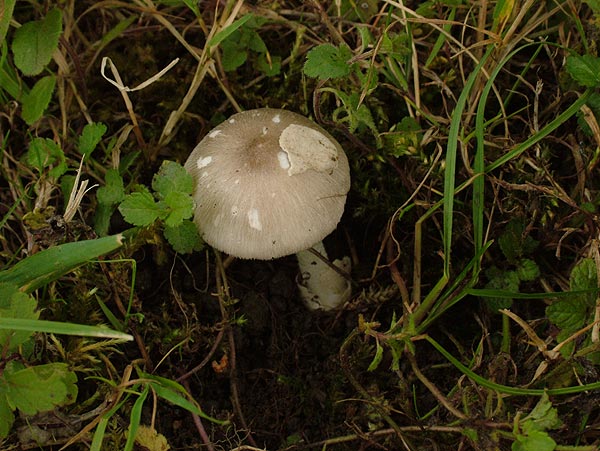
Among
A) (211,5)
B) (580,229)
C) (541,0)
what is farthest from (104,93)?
(580,229)

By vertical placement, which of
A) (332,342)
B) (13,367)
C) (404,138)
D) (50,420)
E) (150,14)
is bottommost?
(332,342)

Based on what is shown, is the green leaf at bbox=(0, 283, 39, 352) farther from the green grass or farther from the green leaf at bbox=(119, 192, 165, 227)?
the green leaf at bbox=(119, 192, 165, 227)

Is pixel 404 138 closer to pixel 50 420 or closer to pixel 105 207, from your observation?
pixel 105 207

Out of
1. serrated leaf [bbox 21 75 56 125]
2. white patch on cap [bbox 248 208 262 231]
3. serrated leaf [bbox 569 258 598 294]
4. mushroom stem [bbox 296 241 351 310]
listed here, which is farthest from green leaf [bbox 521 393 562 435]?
serrated leaf [bbox 21 75 56 125]

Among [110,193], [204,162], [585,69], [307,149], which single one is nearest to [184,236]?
[204,162]

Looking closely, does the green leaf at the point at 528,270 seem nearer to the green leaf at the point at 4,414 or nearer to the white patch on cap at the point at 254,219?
the white patch on cap at the point at 254,219

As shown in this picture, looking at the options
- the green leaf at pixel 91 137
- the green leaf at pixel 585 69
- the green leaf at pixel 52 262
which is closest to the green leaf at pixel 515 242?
the green leaf at pixel 585 69
